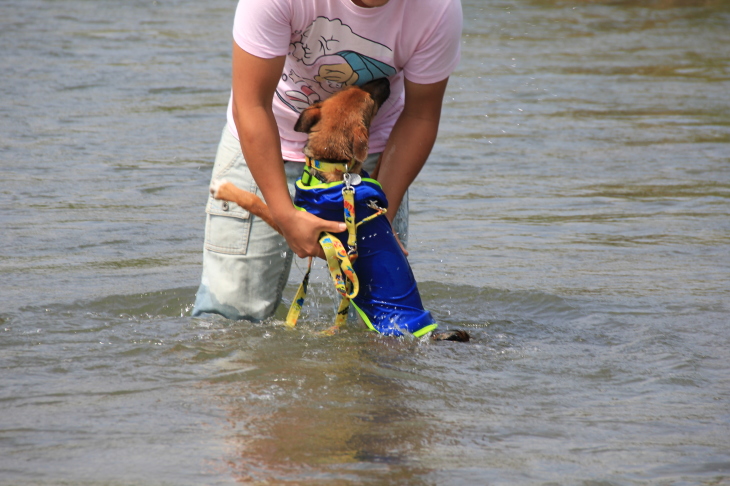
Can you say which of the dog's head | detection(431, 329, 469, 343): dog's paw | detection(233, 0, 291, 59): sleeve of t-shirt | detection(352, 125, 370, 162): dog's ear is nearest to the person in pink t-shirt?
detection(233, 0, 291, 59): sleeve of t-shirt

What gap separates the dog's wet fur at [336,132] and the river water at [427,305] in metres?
0.69

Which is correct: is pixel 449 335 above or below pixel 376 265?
below

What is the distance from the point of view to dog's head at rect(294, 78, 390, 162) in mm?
3838

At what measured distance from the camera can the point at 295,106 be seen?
13.3ft

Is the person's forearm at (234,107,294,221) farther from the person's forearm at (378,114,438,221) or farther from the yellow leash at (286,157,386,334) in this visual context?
the person's forearm at (378,114,438,221)

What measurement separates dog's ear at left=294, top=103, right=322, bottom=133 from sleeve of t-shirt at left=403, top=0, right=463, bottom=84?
0.42 meters

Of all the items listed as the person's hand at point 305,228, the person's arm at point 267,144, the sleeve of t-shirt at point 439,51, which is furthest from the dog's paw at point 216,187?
the sleeve of t-shirt at point 439,51

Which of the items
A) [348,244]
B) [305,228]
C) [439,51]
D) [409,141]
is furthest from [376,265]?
[439,51]

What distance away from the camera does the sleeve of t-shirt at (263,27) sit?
3.53m

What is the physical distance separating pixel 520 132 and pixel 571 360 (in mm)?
5590

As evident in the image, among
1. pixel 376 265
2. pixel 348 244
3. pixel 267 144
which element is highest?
pixel 267 144

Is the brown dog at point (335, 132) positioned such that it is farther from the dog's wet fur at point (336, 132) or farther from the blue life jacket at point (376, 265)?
the blue life jacket at point (376, 265)

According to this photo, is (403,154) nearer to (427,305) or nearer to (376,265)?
(376,265)

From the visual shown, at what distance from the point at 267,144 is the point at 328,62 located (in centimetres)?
46
